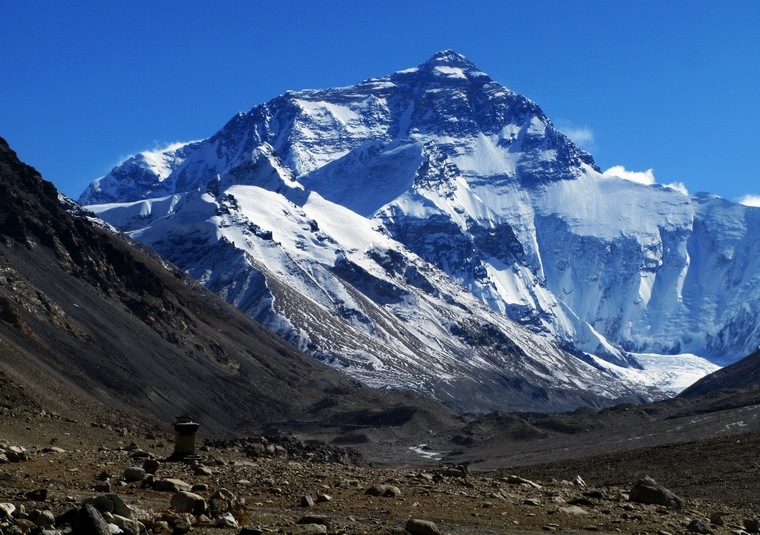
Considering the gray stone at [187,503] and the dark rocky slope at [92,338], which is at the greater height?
the dark rocky slope at [92,338]

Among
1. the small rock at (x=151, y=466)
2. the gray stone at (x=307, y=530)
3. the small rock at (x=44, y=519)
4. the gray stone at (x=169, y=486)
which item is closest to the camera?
the small rock at (x=44, y=519)

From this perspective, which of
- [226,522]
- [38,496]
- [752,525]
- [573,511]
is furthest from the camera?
[752,525]

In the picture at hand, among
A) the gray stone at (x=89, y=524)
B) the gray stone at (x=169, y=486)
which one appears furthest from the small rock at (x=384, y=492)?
the gray stone at (x=89, y=524)

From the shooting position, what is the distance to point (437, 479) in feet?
121

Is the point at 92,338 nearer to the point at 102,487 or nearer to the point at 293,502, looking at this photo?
the point at 102,487

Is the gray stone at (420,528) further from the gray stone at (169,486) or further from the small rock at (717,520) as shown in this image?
the small rock at (717,520)

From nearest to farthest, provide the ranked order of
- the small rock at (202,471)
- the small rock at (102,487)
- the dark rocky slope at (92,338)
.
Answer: the small rock at (102,487)
the small rock at (202,471)
the dark rocky slope at (92,338)

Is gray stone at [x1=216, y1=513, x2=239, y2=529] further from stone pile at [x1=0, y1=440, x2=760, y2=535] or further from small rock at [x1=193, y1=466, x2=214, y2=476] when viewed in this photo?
small rock at [x1=193, y1=466, x2=214, y2=476]

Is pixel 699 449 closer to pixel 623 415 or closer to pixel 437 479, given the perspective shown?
pixel 437 479

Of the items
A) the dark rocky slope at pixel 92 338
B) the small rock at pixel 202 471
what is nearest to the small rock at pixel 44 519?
the small rock at pixel 202 471

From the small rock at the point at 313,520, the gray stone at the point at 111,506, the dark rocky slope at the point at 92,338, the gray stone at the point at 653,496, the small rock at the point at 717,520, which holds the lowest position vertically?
the gray stone at the point at 111,506

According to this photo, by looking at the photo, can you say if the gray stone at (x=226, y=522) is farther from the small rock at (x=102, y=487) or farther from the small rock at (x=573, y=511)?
the small rock at (x=573, y=511)

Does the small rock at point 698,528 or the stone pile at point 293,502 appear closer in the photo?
the stone pile at point 293,502

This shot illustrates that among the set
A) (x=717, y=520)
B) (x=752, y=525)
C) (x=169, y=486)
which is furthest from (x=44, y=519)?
(x=752, y=525)
